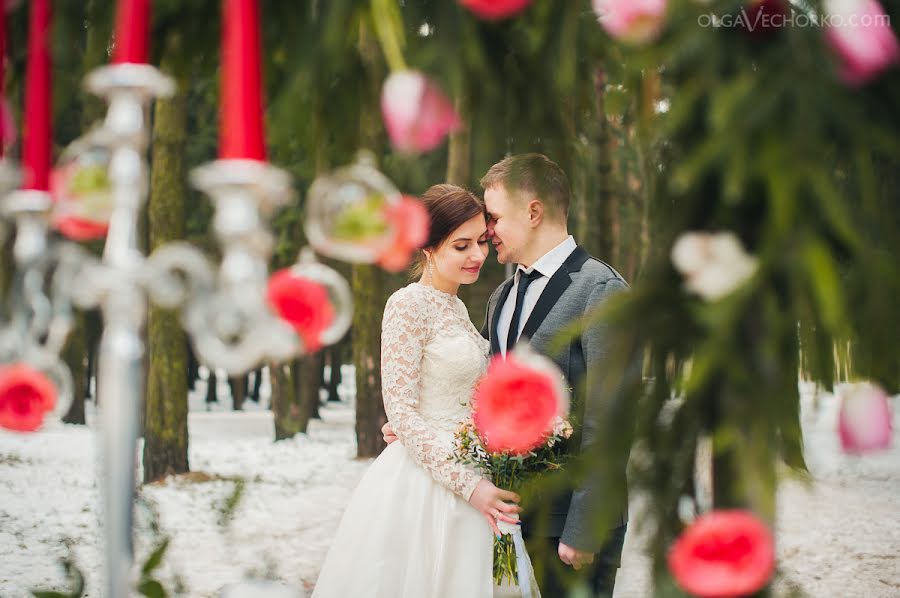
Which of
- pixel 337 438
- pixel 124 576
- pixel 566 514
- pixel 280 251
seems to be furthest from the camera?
pixel 337 438

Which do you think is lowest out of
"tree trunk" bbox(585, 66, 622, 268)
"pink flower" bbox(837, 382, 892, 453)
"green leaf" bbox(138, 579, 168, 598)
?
"green leaf" bbox(138, 579, 168, 598)

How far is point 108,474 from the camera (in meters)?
0.97

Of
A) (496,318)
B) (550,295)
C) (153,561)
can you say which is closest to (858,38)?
(153,561)

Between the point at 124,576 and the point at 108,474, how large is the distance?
0.12 metres

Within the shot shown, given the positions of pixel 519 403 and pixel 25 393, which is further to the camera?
pixel 519 403

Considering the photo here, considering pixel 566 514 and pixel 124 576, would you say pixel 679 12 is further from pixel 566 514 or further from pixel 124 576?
pixel 566 514

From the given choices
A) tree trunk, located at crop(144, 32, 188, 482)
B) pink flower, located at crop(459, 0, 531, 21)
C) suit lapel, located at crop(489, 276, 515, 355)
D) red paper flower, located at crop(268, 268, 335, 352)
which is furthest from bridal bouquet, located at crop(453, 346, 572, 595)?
tree trunk, located at crop(144, 32, 188, 482)

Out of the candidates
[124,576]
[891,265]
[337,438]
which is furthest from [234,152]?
[337,438]

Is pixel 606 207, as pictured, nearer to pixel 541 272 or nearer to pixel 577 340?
pixel 541 272

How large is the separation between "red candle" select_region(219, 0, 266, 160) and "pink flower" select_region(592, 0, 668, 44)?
38 centimetres

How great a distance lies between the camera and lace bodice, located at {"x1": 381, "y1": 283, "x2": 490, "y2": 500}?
325 centimetres

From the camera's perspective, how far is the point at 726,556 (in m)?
0.93

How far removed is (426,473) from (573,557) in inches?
27.8

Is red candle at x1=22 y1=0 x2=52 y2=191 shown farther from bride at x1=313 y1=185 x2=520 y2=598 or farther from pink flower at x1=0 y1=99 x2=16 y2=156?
bride at x1=313 y1=185 x2=520 y2=598
